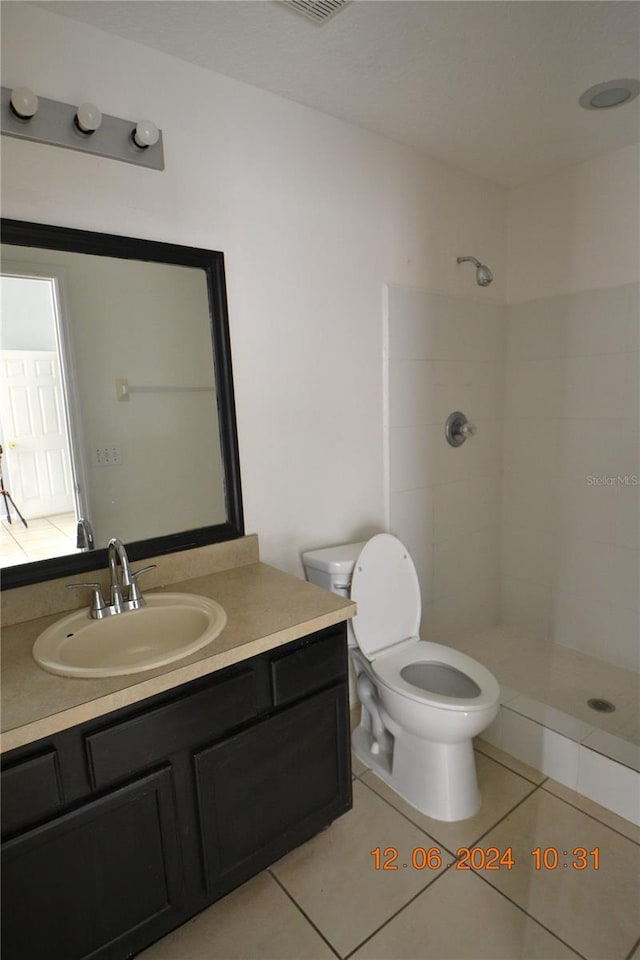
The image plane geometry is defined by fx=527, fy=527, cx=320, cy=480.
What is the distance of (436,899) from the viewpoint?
146 centimetres

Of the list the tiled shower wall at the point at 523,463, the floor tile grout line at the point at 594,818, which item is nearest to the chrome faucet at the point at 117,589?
the tiled shower wall at the point at 523,463

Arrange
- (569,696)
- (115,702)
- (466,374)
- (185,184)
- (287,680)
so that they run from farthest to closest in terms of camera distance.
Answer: (466,374)
(569,696)
(185,184)
(287,680)
(115,702)

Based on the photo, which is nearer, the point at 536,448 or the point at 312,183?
the point at 312,183

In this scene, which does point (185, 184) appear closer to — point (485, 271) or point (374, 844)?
point (485, 271)

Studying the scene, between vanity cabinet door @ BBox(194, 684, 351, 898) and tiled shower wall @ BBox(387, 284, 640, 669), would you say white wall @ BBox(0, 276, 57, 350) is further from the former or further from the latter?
tiled shower wall @ BBox(387, 284, 640, 669)

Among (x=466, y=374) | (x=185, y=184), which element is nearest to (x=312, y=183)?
(x=185, y=184)

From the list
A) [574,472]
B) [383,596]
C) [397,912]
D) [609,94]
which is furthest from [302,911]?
[609,94]

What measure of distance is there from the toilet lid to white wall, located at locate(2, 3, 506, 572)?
0.22m

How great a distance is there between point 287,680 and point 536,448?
1853 mm

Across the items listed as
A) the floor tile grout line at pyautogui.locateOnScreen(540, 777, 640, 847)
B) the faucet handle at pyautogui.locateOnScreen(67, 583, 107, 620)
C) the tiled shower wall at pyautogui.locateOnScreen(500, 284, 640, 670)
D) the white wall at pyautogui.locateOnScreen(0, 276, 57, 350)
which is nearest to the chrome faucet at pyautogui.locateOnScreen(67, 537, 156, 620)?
the faucet handle at pyautogui.locateOnScreen(67, 583, 107, 620)

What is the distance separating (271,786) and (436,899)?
558 mm

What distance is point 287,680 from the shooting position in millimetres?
1438

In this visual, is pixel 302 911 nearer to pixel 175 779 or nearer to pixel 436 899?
pixel 436 899

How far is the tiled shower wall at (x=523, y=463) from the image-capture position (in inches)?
91.4
